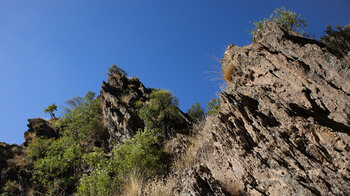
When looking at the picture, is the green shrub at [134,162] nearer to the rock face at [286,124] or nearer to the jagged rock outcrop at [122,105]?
the rock face at [286,124]

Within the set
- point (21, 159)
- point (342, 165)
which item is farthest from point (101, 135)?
point (342, 165)

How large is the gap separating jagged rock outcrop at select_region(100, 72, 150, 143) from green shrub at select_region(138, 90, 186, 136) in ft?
3.87

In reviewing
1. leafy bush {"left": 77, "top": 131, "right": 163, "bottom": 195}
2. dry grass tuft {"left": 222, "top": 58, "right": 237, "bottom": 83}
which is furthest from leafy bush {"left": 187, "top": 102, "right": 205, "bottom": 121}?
dry grass tuft {"left": 222, "top": 58, "right": 237, "bottom": 83}

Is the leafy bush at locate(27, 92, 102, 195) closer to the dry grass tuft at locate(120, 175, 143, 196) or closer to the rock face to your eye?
the dry grass tuft at locate(120, 175, 143, 196)

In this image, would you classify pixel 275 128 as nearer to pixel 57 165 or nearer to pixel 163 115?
pixel 163 115

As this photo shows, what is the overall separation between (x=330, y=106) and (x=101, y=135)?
16797 millimetres

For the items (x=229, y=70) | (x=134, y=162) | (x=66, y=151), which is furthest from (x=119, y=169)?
(x=229, y=70)

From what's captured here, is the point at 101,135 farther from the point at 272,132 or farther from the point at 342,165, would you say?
the point at 342,165

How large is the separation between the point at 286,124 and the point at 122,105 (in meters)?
14.4

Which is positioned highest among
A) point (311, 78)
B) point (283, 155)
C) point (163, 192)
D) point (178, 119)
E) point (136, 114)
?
point (136, 114)

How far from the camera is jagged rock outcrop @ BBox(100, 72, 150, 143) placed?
1405 cm

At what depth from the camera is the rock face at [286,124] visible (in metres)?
3.11

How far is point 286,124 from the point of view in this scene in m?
3.82

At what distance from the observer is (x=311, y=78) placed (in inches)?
155
